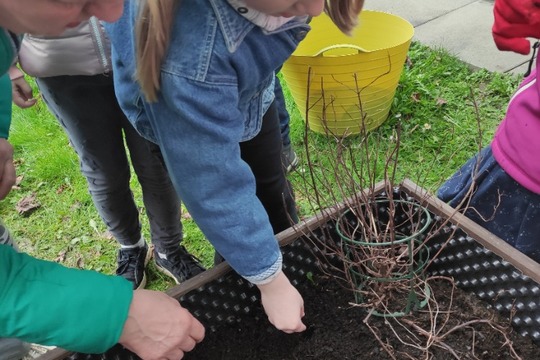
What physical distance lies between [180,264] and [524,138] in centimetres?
121

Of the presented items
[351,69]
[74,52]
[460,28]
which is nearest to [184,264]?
[74,52]

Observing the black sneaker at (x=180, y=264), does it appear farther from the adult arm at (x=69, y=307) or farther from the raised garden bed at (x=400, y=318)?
the adult arm at (x=69, y=307)

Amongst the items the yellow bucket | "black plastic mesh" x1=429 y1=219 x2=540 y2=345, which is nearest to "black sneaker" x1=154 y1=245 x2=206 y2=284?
the yellow bucket

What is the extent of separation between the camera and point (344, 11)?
129 cm

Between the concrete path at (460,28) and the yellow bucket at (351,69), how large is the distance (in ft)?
2.48

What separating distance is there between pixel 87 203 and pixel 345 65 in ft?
4.31

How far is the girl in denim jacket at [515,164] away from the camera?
54.8 inches

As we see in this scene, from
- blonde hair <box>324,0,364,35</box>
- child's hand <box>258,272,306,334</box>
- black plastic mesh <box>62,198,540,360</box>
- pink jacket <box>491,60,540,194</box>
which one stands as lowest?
black plastic mesh <box>62,198,540,360</box>

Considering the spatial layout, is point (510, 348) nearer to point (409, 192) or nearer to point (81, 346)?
point (409, 192)

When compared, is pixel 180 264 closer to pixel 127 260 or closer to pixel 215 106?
pixel 127 260

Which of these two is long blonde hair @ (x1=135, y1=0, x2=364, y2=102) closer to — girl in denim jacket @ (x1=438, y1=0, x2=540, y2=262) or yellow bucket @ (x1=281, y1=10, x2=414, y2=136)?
girl in denim jacket @ (x1=438, y1=0, x2=540, y2=262)

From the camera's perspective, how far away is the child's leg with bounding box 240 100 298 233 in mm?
1523

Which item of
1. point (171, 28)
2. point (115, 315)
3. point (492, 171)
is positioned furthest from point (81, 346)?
point (492, 171)

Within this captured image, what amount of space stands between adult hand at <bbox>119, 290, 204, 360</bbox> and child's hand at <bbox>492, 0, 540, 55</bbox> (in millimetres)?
1003
